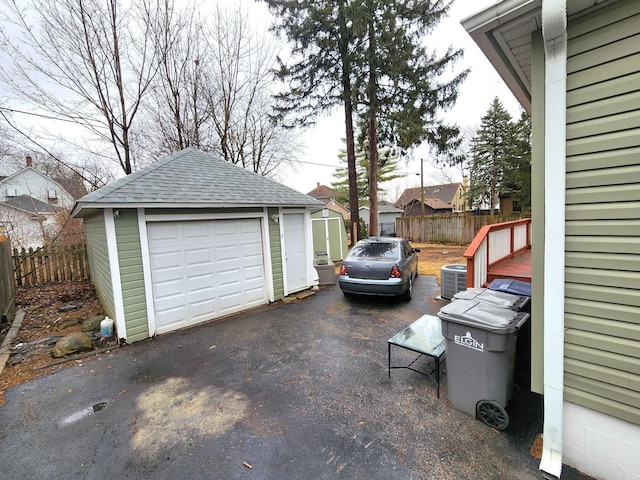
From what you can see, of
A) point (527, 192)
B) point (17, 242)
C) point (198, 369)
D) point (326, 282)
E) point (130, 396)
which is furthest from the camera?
point (527, 192)

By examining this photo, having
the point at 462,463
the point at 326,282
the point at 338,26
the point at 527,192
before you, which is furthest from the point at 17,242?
the point at 527,192

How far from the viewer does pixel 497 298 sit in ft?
10.6

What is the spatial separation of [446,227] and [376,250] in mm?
12280

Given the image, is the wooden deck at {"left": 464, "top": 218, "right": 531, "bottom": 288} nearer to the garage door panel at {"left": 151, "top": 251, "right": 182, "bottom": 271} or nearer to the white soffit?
the white soffit

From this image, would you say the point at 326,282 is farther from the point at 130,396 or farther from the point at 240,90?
the point at 240,90

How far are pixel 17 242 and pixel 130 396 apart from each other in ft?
49.1

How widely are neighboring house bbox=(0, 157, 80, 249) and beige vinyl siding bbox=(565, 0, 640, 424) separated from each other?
16.4 meters

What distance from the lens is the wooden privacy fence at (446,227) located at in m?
15.6

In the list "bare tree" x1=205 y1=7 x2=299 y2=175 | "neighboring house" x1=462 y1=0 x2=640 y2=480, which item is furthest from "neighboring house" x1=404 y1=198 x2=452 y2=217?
"neighboring house" x1=462 y1=0 x2=640 y2=480

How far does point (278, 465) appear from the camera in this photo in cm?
238

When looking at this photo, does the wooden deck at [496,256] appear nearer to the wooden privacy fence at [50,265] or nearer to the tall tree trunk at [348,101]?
the tall tree trunk at [348,101]

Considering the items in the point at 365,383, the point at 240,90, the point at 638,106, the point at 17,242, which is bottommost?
the point at 365,383

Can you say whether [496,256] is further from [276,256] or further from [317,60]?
[317,60]

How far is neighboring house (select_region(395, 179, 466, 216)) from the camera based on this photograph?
1523 inches
